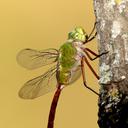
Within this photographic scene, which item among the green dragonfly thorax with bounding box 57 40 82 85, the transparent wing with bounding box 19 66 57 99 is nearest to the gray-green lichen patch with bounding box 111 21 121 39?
the green dragonfly thorax with bounding box 57 40 82 85

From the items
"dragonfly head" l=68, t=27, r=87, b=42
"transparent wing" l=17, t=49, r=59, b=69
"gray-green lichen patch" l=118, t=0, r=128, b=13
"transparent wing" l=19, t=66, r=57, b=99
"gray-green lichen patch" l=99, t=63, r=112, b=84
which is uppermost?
"gray-green lichen patch" l=118, t=0, r=128, b=13

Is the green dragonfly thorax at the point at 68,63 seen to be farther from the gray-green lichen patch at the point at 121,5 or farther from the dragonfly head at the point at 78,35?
the gray-green lichen patch at the point at 121,5

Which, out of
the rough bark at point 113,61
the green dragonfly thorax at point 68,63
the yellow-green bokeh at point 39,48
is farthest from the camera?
the yellow-green bokeh at point 39,48

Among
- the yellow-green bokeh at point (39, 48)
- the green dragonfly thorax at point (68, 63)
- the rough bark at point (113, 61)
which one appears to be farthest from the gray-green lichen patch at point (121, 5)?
the yellow-green bokeh at point (39, 48)

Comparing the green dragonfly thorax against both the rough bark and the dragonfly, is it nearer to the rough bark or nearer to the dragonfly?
the dragonfly

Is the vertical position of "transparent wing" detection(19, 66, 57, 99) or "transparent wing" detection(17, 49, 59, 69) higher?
"transparent wing" detection(17, 49, 59, 69)

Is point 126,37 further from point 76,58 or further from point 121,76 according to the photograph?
point 76,58

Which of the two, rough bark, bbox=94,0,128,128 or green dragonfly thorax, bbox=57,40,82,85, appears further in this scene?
green dragonfly thorax, bbox=57,40,82,85
